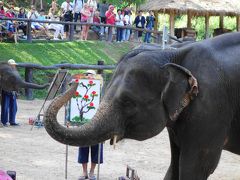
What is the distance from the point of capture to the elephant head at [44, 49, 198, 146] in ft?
16.3

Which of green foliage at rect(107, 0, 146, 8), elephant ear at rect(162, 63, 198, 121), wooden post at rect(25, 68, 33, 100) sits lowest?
wooden post at rect(25, 68, 33, 100)

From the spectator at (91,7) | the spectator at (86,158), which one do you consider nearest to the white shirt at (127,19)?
the spectator at (91,7)

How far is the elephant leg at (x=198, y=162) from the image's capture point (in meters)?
5.08

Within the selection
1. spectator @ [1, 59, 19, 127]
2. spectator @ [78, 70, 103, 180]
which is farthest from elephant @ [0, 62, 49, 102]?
spectator @ [78, 70, 103, 180]

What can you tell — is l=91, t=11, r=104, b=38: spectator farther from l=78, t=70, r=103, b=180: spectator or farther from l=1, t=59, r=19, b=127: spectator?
l=78, t=70, r=103, b=180: spectator

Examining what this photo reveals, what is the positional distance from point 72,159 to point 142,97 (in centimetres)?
603

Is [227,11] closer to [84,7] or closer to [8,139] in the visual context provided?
[84,7]

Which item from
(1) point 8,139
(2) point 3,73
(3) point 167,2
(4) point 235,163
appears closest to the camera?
(4) point 235,163

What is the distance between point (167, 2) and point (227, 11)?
3.50 m

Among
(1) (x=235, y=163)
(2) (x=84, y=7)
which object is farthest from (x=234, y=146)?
(2) (x=84, y=7)

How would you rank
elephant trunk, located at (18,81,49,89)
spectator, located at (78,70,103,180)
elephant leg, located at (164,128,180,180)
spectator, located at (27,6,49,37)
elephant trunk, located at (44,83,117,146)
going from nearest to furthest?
elephant trunk, located at (44,83,117,146) → elephant leg, located at (164,128,180,180) → spectator, located at (78,70,103,180) → elephant trunk, located at (18,81,49,89) → spectator, located at (27,6,49,37)

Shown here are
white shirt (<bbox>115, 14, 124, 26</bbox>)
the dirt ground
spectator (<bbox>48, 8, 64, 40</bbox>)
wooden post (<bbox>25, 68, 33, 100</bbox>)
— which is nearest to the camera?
the dirt ground

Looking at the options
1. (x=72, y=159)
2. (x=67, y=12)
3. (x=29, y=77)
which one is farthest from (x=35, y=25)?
(x=72, y=159)

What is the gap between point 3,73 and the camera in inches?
553
